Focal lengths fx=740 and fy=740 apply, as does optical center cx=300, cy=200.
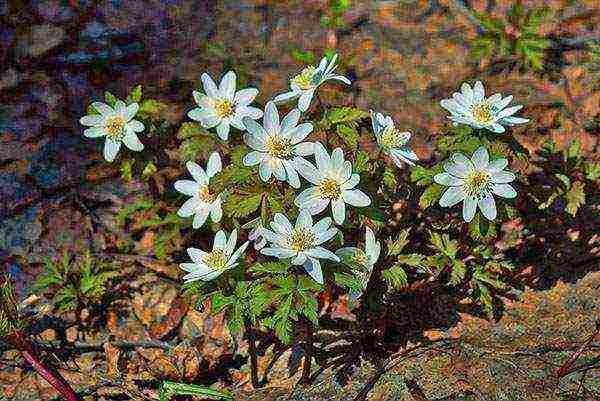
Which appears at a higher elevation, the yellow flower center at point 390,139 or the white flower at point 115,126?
the yellow flower center at point 390,139

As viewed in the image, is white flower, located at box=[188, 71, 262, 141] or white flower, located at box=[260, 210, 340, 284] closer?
white flower, located at box=[260, 210, 340, 284]

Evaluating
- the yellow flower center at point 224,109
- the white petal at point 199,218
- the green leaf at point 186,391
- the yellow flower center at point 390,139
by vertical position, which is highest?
the yellow flower center at point 390,139

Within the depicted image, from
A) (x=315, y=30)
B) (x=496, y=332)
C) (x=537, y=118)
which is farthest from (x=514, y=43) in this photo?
(x=496, y=332)

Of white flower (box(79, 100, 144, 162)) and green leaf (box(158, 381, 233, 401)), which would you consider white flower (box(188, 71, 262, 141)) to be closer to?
white flower (box(79, 100, 144, 162))

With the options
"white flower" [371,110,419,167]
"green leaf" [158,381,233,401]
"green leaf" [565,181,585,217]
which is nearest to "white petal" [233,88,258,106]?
"white flower" [371,110,419,167]

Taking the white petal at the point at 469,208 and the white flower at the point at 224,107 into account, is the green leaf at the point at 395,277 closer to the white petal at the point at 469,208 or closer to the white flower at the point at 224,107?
the white petal at the point at 469,208

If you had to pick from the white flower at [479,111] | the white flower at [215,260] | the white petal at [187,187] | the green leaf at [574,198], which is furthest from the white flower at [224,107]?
the green leaf at [574,198]

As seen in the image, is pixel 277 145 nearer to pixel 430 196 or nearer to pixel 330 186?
pixel 330 186
